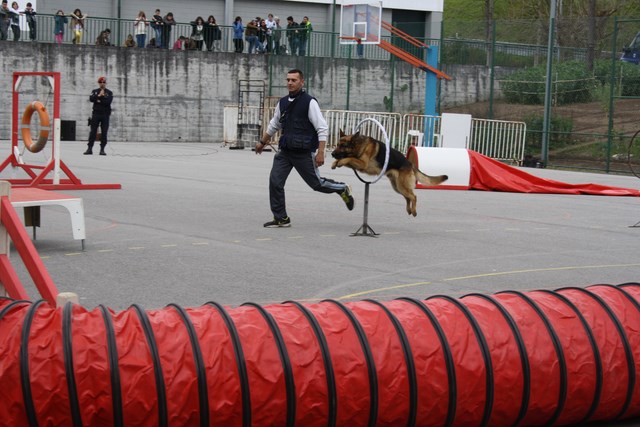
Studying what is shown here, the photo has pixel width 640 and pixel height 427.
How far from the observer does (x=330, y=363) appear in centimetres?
472

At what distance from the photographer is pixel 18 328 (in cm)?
442

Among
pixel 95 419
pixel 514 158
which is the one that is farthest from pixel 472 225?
pixel 514 158

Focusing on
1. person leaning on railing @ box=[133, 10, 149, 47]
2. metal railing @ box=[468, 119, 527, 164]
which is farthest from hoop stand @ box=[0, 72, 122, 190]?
person leaning on railing @ box=[133, 10, 149, 47]

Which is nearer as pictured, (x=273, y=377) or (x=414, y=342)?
(x=273, y=377)

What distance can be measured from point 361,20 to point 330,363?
29.6m

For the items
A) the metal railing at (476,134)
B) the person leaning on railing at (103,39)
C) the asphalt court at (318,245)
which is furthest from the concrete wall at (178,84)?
the asphalt court at (318,245)

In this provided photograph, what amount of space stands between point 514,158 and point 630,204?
1270 centimetres

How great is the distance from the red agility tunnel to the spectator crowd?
34682mm

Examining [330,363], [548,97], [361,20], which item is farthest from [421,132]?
[330,363]

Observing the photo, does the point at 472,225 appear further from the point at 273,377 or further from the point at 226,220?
the point at 273,377

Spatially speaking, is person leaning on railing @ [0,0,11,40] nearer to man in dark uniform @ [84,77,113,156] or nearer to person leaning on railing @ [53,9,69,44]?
person leaning on railing @ [53,9,69,44]

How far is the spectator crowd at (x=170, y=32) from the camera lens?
37375mm

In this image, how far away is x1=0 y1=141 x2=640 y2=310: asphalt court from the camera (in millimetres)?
8570

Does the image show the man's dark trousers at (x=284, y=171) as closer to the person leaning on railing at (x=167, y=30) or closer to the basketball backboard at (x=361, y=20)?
the basketball backboard at (x=361, y=20)
